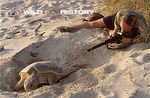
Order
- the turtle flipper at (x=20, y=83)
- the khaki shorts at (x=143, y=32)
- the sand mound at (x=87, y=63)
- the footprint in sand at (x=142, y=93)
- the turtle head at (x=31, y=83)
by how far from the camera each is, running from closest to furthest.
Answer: the footprint in sand at (x=142, y=93) → the sand mound at (x=87, y=63) → the turtle head at (x=31, y=83) → the turtle flipper at (x=20, y=83) → the khaki shorts at (x=143, y=32)

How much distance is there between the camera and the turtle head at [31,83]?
432 centimetres

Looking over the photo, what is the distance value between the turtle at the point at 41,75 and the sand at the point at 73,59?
74mm

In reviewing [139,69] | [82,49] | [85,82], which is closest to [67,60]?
[82,49]

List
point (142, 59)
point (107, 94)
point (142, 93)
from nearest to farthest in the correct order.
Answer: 1. point (142, 93)
2. point (107, 94)
3. point (142, 59)

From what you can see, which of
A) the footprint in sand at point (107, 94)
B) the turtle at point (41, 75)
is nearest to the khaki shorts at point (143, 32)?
the turtle at point (41, 75)

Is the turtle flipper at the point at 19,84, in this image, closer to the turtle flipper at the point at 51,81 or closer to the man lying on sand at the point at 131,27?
the turtle flipper at the point at 51,81

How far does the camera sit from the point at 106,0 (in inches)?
235

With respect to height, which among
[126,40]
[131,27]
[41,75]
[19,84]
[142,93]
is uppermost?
[131,27]

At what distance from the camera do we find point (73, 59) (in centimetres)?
495

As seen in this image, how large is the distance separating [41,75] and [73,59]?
26.2 inches

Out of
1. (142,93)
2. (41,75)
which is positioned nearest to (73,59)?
(41,75)

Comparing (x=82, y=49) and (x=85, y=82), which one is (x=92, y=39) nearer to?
(x=82, y=49)

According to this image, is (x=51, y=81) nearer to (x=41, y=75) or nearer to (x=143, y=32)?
(x=41, y=75)

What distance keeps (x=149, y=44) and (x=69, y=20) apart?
184cm
